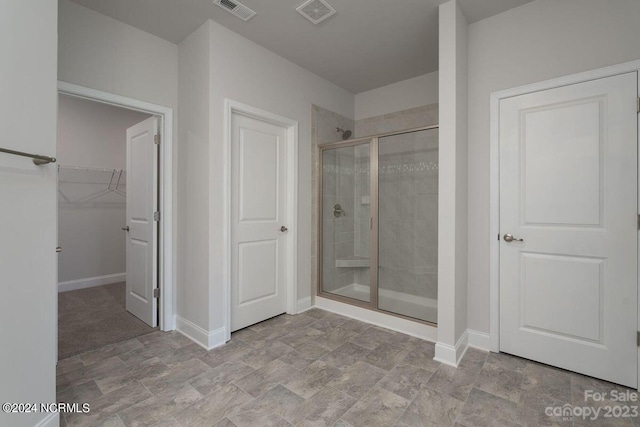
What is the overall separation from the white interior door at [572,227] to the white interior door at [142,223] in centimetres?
310

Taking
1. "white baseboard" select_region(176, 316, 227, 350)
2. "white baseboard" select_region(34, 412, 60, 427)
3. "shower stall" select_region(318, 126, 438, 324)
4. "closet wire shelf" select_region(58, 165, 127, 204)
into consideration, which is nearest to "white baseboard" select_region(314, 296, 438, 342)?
"shower stall" select_region(318, 126, 438, 324)

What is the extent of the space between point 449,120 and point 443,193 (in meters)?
0.56

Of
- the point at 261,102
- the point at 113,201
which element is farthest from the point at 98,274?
the point at 261,102

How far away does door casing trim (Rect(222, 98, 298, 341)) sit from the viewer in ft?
8.54

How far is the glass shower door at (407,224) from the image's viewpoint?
289 cm

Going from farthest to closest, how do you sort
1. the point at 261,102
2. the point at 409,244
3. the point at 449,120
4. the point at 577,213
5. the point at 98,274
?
the point at 98,274 < the point at 409,244 < the point at 261,102 < the point at 449,120 < the point at 577,213

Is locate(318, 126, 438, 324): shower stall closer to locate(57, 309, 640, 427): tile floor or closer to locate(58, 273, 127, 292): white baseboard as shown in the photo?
locate(57, 309, 640, 427): tile floor

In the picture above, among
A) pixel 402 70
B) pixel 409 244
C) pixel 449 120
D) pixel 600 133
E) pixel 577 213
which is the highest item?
pixel 402 70

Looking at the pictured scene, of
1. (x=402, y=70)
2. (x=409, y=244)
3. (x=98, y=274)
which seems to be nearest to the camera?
(x=409, y=244)

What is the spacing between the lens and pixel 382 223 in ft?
10.3

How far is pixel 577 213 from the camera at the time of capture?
6.94 feet

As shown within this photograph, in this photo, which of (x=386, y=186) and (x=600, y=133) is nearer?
(x=600, y=133)

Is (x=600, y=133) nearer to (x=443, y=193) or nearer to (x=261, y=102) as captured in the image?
(x=443, y=193)

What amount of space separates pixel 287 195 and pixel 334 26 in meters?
1.65
